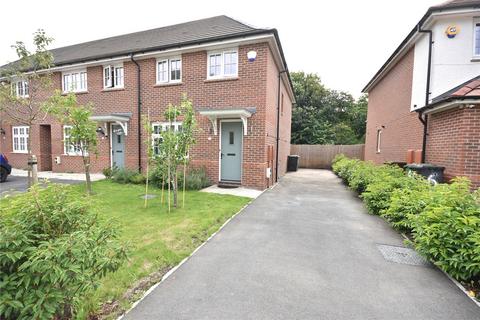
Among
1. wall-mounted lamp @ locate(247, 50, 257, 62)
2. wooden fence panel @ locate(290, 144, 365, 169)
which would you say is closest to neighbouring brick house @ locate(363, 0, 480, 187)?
wall-mounted lamp @ locate(247, 50, 257, 62)

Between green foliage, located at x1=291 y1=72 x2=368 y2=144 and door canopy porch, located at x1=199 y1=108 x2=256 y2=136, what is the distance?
20.2 m

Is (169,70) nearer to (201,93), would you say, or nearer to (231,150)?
(201,93)

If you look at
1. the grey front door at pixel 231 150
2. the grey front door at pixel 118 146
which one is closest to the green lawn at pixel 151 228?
the grey front door at pixel 231 150

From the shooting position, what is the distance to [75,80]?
12070 mm

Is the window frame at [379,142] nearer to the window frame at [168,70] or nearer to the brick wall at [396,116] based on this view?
the brick wall at [396,116]

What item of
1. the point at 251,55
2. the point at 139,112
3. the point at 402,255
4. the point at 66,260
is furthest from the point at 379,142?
the point at 66,260

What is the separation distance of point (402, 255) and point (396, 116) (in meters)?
8.62

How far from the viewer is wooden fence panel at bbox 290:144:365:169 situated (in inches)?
745

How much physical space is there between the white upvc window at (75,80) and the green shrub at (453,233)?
14.2 m

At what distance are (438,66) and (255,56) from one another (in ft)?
18.8

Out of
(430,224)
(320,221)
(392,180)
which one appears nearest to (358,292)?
(430,224)

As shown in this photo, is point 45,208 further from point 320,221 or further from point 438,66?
point 438,66

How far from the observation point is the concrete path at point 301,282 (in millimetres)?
2354

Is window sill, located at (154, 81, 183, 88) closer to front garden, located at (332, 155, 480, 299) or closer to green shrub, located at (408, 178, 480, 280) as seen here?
front garden, located at (332, 155, 480, 299)
